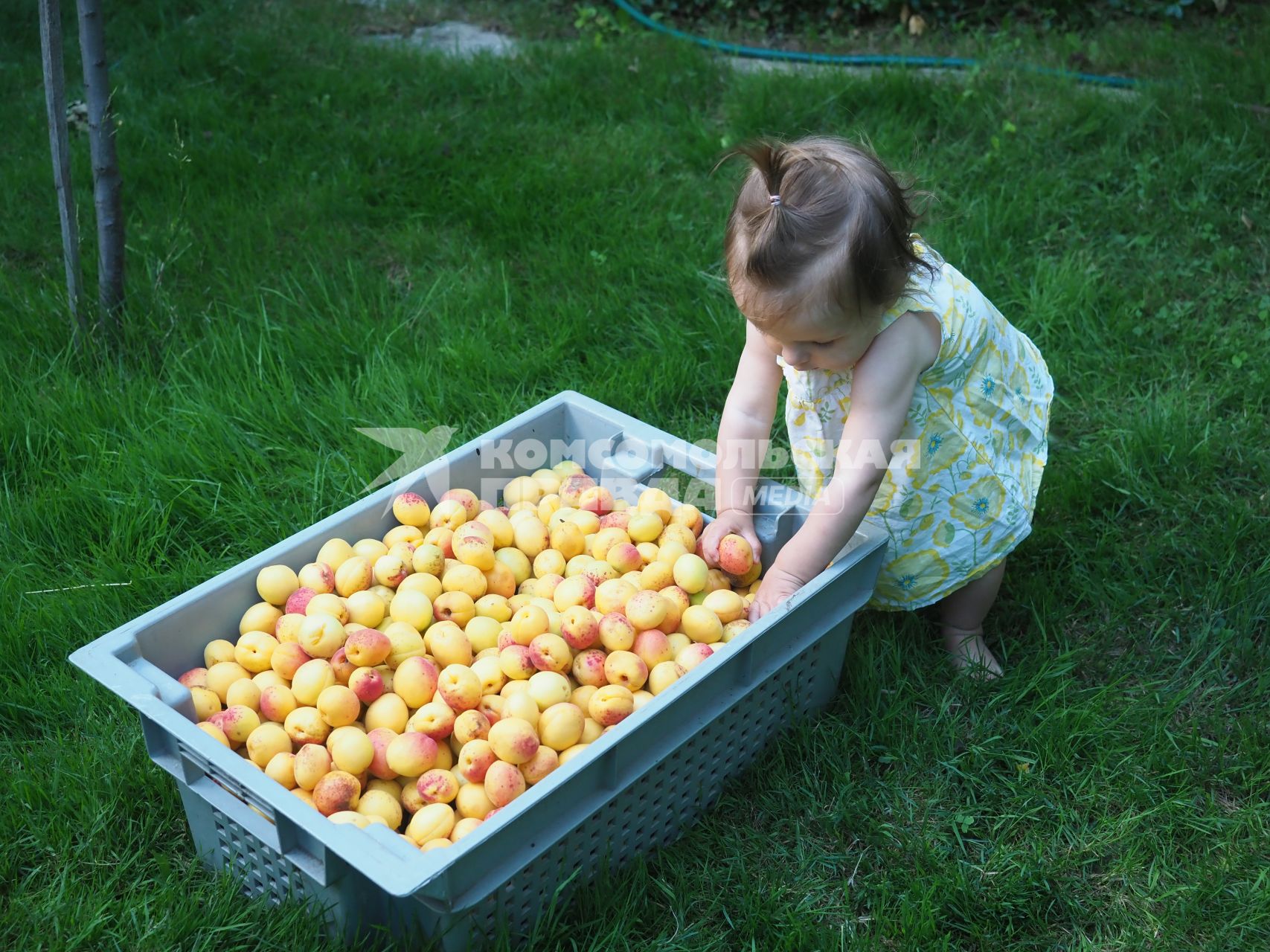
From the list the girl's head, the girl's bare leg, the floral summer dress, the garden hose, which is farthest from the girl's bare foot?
the garden hose

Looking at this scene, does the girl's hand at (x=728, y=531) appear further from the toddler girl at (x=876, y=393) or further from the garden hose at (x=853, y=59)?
the garden hose at (x=853, y=59)

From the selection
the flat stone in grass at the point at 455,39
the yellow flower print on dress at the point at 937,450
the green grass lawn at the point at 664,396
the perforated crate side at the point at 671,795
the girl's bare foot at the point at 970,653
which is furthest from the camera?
the flat stone in grass at the point at 455,39

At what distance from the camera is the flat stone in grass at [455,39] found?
468 cm

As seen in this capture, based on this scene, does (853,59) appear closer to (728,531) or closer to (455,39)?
(455,39)

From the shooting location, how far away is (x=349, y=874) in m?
1.61

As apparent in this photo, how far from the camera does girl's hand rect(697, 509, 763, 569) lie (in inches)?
88.0

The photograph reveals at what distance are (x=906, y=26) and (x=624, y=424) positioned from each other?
10.6 feet

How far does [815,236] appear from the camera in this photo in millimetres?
1787

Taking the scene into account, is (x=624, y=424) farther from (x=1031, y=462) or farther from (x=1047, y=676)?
(x=1047, y=676)

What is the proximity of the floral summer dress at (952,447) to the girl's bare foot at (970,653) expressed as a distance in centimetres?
11

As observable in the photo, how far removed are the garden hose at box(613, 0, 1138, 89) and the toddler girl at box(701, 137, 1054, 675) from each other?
216cm

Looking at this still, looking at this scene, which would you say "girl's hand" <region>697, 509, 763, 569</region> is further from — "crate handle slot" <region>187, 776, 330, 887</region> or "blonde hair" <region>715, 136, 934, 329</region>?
"crate handle slot" <region>187, 776, 330, 887</region>

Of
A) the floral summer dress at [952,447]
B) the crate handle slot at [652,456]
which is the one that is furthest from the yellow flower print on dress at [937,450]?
the crate handle slot at [652,456]

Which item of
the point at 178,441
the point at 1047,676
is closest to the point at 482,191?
the point at 178,441
